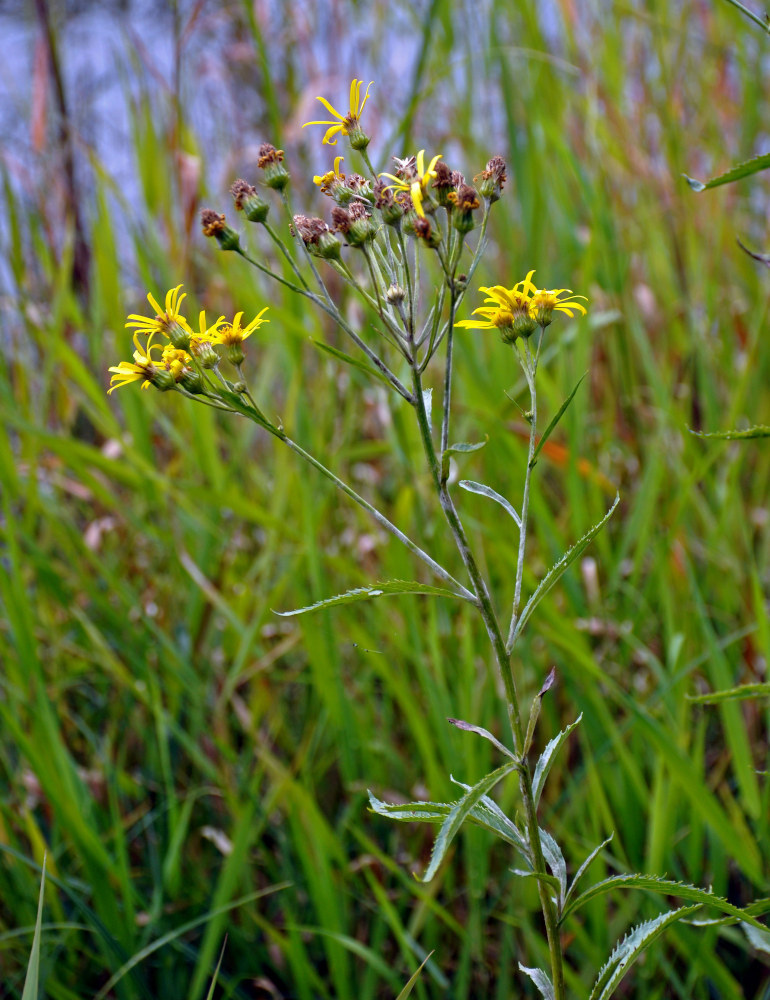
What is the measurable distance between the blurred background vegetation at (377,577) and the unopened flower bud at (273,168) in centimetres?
21

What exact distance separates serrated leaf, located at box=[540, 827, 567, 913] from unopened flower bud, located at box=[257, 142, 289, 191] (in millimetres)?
870

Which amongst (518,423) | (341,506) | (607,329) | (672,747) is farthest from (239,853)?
(607,329)

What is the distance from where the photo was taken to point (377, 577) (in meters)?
2.51

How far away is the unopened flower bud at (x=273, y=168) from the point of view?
43.6 inches

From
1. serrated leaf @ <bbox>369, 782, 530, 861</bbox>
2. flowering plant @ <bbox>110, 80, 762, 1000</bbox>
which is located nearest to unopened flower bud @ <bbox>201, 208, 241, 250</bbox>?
flowering plant @ <bbox>110, 80, 762, 1000</bbox>

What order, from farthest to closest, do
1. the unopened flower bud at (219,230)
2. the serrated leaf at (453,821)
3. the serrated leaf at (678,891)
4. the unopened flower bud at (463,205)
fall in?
the unopened flower bud at (219,230), the unopened flower bud at (463,205), the serrated leaf at (678,891), the serrated leaf at (453,821)

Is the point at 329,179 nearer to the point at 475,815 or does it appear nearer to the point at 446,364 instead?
the point at 446,364

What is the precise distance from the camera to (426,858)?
1.96m

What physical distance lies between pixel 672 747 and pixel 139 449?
1702 mm

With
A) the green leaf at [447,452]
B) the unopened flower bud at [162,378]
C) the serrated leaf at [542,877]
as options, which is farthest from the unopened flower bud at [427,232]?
the serrated leaf at [542,877]

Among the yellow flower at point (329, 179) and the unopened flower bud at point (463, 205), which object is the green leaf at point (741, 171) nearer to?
the unopened flower bud at point (463, 205)

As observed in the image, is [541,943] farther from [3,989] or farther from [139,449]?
[139,449]

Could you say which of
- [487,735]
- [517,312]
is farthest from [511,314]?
[487,735]

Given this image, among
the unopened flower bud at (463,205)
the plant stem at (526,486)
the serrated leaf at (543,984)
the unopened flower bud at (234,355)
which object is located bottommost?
the serrated leaf at (543,984)
